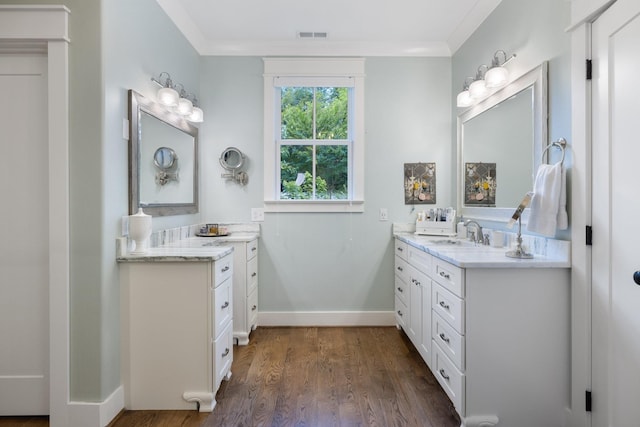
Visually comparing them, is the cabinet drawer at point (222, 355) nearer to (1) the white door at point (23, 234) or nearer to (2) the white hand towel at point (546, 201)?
(1) the white door at point (23, 234)

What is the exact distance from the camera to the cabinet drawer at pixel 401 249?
2869 millimetres

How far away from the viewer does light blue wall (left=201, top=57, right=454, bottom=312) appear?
127 inches

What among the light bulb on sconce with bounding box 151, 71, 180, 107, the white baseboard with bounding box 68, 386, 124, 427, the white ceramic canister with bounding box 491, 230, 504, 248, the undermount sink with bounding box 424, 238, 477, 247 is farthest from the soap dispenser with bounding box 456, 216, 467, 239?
the white baseboard with bounding box 68, 386, 124, 427

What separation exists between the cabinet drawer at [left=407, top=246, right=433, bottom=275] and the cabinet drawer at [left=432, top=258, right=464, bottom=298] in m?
0.13

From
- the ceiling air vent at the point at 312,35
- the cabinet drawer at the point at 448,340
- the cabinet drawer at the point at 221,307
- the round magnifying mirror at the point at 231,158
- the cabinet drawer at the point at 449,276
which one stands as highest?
the ceiling air vent at the point at 312,35

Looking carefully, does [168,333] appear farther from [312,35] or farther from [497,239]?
[312,35]

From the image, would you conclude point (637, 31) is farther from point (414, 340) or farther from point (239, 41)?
point (239, 41)

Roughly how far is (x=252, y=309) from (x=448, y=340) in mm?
1738

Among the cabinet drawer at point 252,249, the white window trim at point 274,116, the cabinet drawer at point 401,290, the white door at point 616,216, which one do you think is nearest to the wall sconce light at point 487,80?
the white door at point 616,216

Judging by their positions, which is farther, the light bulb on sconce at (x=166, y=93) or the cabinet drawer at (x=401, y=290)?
the cabinet drawer at (x=401, y=290)

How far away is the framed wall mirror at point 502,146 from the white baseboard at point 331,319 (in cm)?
129

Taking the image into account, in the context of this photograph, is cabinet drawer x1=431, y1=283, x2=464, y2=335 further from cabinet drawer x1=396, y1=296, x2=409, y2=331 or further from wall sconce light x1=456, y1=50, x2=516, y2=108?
wall sconce light x1=456, y1=50, x2=516, y2=108

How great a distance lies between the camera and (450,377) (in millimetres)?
1858

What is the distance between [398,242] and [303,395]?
1.60m
